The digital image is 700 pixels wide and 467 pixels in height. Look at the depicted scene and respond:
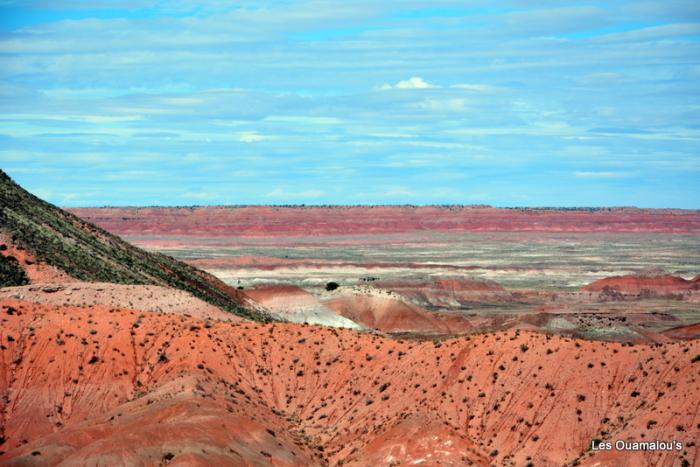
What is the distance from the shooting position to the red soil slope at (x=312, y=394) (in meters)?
37.3

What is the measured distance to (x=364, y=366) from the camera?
48812 millimetres

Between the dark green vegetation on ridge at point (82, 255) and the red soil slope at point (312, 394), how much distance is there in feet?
54.1

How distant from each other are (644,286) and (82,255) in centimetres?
9299

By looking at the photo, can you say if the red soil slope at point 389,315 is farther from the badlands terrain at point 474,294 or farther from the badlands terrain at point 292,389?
the badlands terrain at point 292,389

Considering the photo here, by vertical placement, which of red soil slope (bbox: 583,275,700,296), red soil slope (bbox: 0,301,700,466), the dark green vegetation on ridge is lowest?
red soil slope (bbox: 0,301,700,466)

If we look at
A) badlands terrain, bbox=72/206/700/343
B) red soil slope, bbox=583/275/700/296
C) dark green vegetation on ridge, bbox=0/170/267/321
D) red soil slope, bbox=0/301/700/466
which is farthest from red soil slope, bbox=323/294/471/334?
red soil slope, bbox=0/301/700/466

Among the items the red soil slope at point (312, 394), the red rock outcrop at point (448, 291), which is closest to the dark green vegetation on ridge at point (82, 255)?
the red soil slope at point (312, 394)

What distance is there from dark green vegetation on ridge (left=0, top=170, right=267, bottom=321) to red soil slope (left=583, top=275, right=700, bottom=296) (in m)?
67.2

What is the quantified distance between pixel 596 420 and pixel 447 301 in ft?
325

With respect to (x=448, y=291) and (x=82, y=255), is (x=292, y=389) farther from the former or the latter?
(x=448, y=291)

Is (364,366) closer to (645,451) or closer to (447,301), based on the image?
(645,451)

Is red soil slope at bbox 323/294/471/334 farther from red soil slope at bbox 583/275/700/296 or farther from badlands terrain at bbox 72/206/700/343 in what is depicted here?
red soil slope at bbox 583/275/700/296

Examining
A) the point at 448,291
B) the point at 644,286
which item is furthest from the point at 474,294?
the point at 644,286

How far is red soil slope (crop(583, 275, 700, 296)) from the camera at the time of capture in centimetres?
14588
